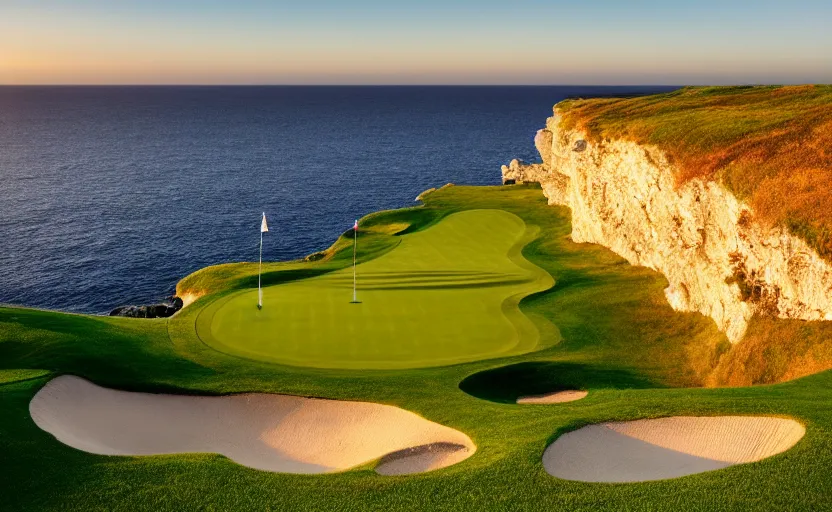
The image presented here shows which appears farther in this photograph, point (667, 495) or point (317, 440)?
point (317, 440)

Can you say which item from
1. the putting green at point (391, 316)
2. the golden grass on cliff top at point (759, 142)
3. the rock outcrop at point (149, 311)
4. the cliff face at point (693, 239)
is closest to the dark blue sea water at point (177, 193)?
the rock outcrop at point (149, 311)

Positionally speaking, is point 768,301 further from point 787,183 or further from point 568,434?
point 568,434

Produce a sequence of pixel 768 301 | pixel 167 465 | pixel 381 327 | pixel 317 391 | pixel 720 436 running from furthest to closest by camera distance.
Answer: pixel 381 327 → pixel 768 301 → pixel 317 391 → pixel 720 436 → pixel 167 465

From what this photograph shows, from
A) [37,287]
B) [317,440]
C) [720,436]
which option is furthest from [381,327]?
[37,287]

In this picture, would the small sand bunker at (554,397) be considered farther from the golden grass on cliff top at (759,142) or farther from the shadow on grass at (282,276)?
the shadow on grass at (282,276)

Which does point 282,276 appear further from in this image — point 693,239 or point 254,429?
point 693,239

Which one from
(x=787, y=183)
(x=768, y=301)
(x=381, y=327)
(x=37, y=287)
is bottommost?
(x=37, y=287)
